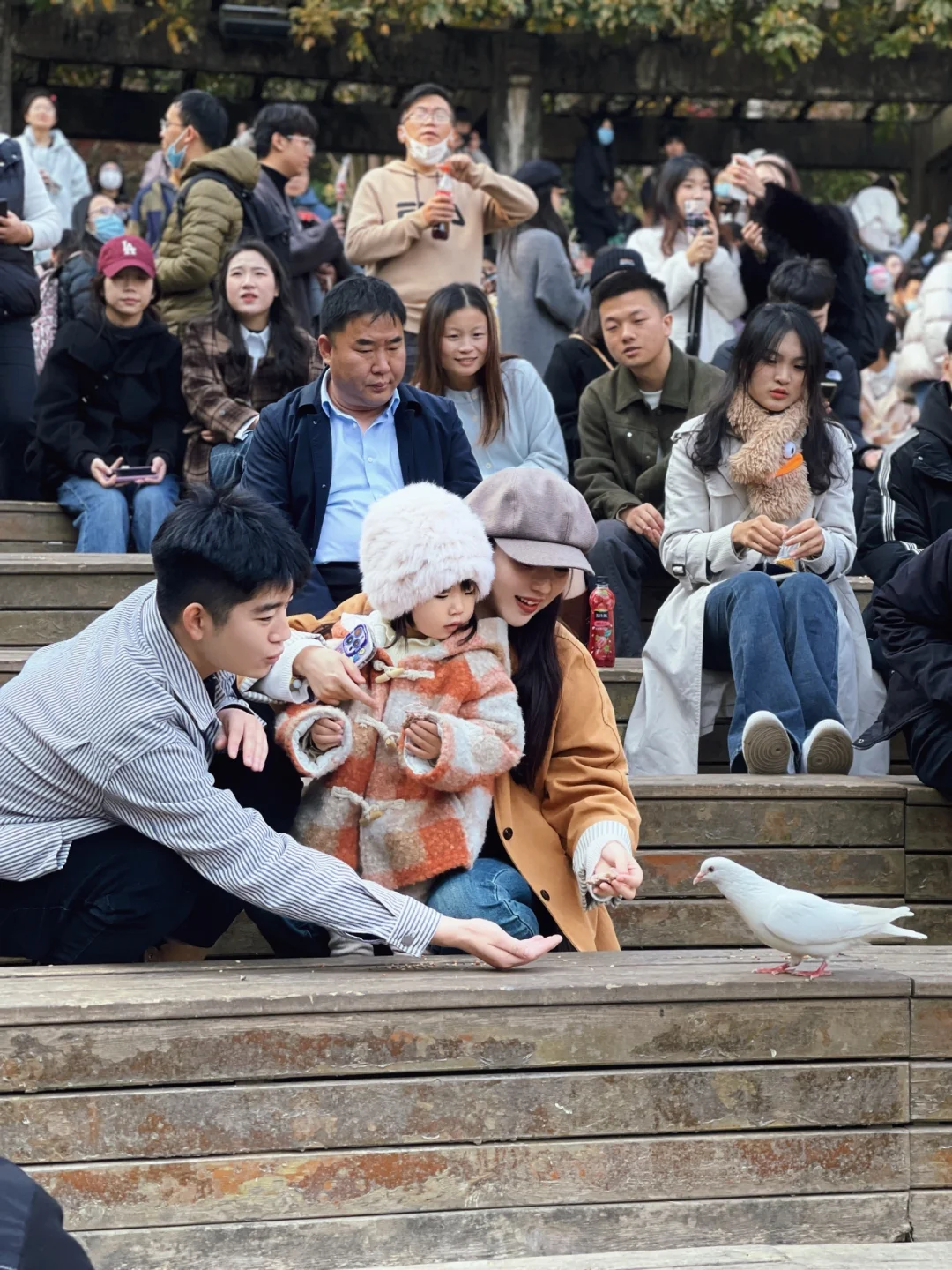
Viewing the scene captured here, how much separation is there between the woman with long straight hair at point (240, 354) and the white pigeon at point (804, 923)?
10.7 ft

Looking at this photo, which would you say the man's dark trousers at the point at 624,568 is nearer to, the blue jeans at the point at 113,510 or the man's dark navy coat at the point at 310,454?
the man's dark navy coat at the point at 310,454

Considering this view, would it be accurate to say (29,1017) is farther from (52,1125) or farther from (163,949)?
(163,949)

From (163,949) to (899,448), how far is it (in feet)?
8.31

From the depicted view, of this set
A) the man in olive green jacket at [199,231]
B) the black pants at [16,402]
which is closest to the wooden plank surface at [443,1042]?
the black pants at [16,402]

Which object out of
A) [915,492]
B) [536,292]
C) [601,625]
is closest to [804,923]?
[601,625]

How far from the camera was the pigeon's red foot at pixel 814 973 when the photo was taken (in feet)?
9.03

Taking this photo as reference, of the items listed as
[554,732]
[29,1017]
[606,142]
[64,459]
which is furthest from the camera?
[606,142]

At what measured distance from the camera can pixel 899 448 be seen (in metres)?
4.69

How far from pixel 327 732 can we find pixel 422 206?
12.1 ft

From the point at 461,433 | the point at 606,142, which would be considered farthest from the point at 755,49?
the point at 461,433

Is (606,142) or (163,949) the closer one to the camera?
(163,949)

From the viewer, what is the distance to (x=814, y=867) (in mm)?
3828

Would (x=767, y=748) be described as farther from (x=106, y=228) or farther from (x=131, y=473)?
(x=106, y=228)

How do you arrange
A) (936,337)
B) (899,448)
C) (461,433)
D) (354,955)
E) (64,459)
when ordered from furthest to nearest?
→ 1. (936,337)
2. (64,459)
3. (899,448)
4. (461,433)
5. (354,955)
